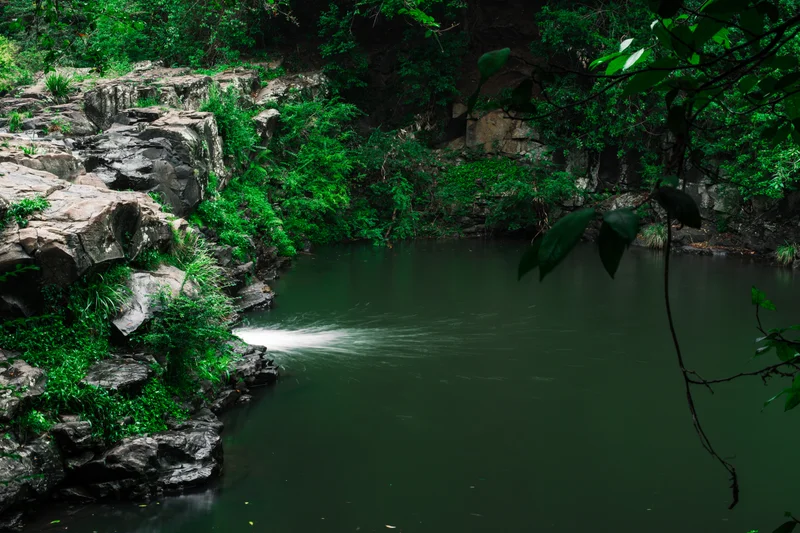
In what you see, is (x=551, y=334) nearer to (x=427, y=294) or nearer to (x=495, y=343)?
(x=495, y=343)

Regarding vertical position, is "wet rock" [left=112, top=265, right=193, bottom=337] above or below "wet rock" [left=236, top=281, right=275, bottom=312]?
above

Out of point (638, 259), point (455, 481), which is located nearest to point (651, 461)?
point (455, 481)

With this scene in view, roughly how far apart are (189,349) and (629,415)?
13.5 feet

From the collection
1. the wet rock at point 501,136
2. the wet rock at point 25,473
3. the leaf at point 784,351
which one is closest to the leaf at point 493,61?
the leaf at point 784,351

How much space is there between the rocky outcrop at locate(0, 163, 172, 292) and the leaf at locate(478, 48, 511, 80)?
5.53 m

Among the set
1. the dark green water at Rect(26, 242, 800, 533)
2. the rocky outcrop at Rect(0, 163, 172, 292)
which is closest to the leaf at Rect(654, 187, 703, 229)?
the dark green water at Rect(26, 242, 800, 533)

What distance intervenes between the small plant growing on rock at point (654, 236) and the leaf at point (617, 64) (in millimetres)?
15122

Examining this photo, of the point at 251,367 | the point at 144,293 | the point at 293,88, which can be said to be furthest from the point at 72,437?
the point at 293,88

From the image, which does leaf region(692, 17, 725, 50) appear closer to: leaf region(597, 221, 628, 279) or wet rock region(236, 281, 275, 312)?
leaf region(597, 221, 628, 279)

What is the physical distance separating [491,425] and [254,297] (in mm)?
4999

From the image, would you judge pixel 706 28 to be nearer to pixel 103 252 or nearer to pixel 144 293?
pixel 103 252

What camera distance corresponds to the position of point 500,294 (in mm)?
11570

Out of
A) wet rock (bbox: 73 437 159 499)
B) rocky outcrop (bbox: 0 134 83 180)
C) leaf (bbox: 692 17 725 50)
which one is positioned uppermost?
rocky outcrop (bbox: 0 134 83 180)

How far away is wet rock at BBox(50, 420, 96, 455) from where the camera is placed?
5.09m
